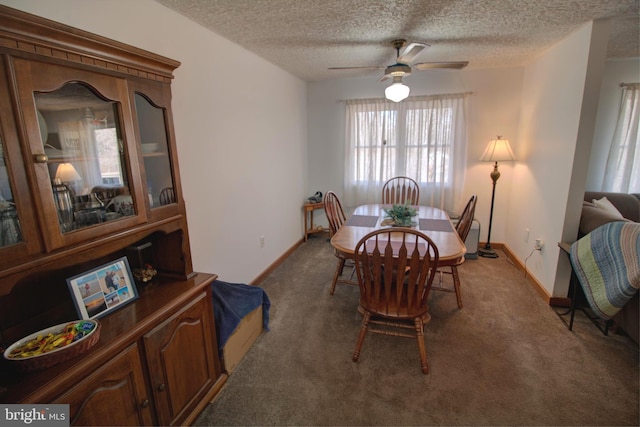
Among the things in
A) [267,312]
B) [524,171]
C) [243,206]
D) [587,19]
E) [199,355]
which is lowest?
[267,312]

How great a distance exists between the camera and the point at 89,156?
1.22 m

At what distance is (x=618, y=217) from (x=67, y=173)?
3.58 meters

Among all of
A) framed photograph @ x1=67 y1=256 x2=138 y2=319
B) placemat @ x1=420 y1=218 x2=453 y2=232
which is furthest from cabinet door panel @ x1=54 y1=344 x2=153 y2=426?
placemat @ x1=420 y1=218 x2=453 y2=232

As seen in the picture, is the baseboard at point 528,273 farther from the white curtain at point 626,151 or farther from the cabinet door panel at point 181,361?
the cabinet door panel at point 181,361

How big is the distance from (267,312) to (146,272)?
1.03 m

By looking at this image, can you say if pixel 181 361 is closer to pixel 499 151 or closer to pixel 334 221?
pixel 334 221

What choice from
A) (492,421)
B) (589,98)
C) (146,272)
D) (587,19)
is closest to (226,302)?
(146,272)

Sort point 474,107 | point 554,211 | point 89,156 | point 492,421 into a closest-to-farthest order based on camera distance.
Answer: point 89,156 < point 492,421 < point 554,211 < point 474,107

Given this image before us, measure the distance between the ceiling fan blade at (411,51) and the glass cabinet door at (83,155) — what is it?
1.91 meters

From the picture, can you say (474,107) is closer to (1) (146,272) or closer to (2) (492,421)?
(2) (492,421)

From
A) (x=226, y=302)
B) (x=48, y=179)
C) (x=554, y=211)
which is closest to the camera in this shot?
(x=48, y=179)

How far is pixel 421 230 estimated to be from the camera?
252cm

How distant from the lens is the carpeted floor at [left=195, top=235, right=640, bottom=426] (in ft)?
5.41

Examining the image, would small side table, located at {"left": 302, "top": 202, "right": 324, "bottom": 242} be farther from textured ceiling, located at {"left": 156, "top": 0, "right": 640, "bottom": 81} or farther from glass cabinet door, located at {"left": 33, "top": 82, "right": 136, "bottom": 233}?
glass cabinet door, located at {"left": 33, "top": 82, "right": 136, "bottom": 233}
